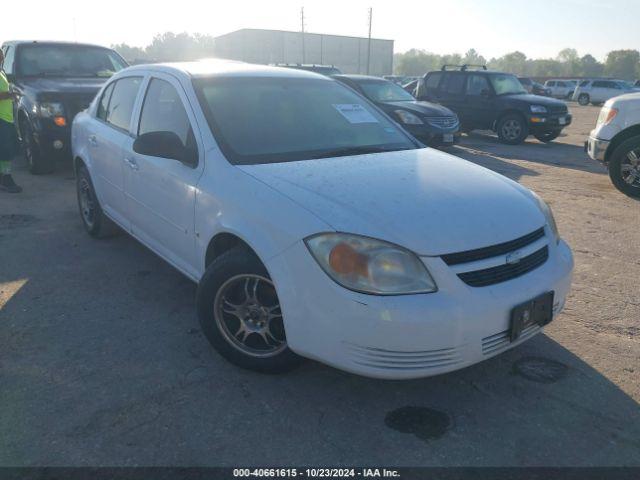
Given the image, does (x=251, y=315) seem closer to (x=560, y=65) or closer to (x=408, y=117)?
(x=408, y=117)

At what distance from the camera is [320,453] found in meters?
2.26

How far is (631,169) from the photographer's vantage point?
6992 millimetres

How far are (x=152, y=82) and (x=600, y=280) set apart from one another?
381cm

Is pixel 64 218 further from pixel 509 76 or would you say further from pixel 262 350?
pixel 509 76

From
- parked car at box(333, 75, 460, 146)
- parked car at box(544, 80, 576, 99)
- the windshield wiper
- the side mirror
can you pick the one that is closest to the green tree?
parked car at box(544, 80, 576, 99)

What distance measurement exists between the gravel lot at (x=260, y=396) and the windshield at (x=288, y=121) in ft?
4.10

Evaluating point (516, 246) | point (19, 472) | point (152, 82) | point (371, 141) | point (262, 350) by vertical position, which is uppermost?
point (152, 82)

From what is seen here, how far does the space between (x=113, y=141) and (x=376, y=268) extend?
288 cm

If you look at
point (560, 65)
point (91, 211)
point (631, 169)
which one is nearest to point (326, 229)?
point (91, 211)

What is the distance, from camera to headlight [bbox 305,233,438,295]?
2.26 meters

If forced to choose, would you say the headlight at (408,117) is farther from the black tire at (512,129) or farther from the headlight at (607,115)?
the headlight at (607,115)

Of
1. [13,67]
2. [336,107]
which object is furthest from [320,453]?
[13,67]

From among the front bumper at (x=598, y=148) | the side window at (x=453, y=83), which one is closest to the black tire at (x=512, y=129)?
the side window at (x=453, y=83)

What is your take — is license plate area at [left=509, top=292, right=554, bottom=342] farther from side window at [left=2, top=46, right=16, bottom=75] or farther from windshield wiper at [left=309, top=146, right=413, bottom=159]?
side window at [left=2, top=46, right=16, bottom=75]
